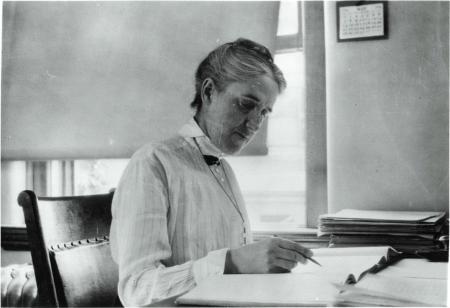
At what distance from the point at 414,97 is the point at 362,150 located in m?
Result: 0.25

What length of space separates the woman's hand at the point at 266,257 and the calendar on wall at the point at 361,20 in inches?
41.6

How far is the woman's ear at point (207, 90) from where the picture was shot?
125cm

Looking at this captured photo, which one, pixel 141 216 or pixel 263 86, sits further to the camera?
pixel 263 86

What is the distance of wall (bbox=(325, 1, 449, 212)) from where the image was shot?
1.62 meters

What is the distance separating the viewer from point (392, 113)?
1.67m

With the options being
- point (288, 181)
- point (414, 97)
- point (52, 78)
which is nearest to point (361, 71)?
point (414, 97)

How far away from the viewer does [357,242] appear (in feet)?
4.50

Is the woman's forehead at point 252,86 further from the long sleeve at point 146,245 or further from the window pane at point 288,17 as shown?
the window pane at point 288,17

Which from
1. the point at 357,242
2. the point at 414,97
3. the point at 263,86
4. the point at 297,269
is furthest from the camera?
the point at 414,97

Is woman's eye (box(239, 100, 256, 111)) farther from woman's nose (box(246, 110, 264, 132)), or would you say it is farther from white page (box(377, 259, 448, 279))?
white page (box(377, 259, 448, 279))

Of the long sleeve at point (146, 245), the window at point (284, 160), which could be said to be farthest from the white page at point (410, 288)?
the window at point (284, 160)

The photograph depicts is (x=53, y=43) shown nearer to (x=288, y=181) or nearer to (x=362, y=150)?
(x=288, y=181)

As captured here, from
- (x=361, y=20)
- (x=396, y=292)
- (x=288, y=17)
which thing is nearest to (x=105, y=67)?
(x=288, y=17)

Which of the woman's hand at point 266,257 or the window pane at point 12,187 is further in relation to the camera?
the window pane at point 12,187
